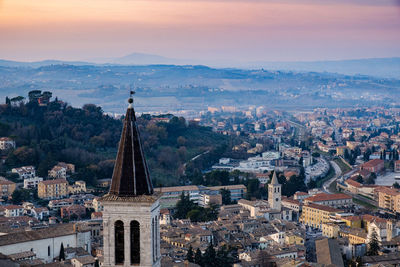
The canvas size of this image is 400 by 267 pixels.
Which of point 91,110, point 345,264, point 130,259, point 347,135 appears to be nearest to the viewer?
point 130,259

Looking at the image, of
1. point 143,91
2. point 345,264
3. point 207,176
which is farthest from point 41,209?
point 143,91

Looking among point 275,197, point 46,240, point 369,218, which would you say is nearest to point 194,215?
point 275,197

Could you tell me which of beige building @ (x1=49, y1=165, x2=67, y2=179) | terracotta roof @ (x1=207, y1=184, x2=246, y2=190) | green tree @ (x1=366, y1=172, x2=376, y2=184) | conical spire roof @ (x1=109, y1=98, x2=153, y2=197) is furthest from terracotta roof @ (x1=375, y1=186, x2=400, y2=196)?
conical spire roof @ (x1=109, y1=98, x2=153, y2=197)

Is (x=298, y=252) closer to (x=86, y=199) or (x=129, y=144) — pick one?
(x=86, y=199)

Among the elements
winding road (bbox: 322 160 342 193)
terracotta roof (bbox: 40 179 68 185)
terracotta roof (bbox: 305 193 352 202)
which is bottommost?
winding road (bbox: 322 160 342 193)

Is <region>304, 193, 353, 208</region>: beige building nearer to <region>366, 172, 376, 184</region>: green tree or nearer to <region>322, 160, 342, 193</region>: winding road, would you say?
<region>322, 160, 342, 193</region>: winding road
